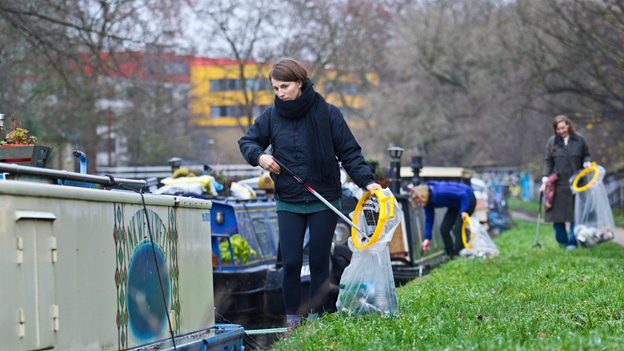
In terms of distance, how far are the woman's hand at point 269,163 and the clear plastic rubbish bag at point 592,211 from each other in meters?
7.04

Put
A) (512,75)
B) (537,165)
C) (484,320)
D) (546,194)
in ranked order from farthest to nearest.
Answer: (537,165), (512,75), (546,194), (484,320)

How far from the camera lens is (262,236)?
12.5m

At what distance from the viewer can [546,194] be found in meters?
11.6

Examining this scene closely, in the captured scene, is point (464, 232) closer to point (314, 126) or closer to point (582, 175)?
point (582, 175)

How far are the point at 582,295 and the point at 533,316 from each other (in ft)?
4.37

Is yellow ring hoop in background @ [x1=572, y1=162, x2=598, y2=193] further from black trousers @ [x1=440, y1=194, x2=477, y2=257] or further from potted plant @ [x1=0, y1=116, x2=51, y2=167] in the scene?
potted plant @ [x1=0, y1=116, x2=51, y2=167]

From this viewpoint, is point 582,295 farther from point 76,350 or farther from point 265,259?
point 265,259

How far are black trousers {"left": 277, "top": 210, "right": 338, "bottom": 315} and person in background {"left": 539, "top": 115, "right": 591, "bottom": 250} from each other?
6904mm

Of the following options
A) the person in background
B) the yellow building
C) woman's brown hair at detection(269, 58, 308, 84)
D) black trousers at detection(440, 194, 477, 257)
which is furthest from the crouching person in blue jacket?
the yellow building

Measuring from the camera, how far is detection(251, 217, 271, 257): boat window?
1226 centimetres

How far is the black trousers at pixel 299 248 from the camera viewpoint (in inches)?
210

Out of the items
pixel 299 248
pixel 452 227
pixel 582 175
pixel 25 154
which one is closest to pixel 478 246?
pixel 452 227

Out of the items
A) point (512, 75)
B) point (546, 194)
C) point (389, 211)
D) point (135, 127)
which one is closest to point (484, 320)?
point (389, 211)

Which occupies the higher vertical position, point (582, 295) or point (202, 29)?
point (202, 29)
